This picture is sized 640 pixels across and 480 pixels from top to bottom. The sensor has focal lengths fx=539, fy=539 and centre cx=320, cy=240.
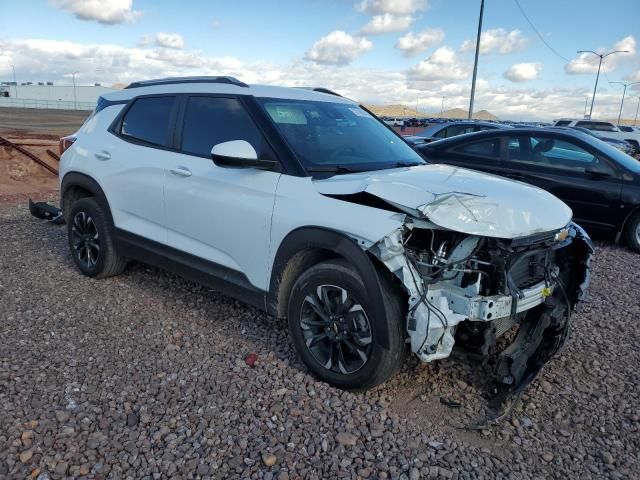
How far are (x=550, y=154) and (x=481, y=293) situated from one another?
5520 millimetres

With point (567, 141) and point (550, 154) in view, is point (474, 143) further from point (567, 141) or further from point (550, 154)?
point (567, 141)

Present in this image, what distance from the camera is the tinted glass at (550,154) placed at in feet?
24.9

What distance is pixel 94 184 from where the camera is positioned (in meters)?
5.06

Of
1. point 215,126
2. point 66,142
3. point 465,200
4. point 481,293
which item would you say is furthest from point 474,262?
point 66,142

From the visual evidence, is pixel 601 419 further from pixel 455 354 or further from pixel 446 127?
pixel 446 127

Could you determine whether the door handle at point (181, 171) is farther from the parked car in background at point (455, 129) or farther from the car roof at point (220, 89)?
the parked car in background at point (455, 129)

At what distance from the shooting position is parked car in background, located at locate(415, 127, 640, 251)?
7.29 m

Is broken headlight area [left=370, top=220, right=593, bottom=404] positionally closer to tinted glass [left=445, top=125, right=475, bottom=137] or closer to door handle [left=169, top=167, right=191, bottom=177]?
door handle [left=169, top=167, right=191, bottom=177]

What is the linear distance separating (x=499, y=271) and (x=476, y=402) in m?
0.94

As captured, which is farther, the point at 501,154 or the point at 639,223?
the point at 501,154

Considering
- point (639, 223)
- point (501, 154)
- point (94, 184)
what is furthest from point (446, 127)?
point (94, 184)

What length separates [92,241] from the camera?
17.3 ft

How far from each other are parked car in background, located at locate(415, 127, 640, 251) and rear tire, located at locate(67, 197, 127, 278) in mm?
5431

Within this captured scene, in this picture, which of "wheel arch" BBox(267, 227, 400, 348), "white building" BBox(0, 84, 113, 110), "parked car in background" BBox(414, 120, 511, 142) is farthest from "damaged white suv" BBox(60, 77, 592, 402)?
"white building" BBox(0, 84, 113, 110)
